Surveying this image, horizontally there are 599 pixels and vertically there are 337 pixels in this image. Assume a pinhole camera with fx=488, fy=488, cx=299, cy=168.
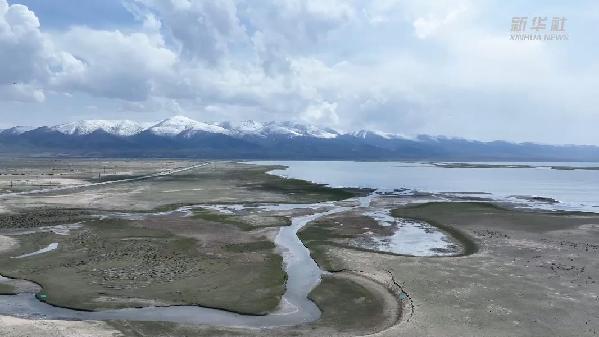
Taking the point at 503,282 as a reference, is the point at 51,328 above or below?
below

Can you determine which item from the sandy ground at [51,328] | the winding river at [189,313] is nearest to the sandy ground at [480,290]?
the sandy ground at [51,328]

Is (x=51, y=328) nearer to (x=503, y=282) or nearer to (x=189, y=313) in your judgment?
(x=189, y=313)

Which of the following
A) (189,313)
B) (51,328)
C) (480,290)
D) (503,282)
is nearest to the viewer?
(51,328)

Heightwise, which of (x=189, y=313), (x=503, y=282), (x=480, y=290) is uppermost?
(x=503, y=282)

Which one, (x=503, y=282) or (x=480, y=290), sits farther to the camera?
(x=503, y=282)

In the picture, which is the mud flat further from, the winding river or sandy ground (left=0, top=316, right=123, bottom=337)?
sandy ground (left=0, top=316, right=123, bottom=337)

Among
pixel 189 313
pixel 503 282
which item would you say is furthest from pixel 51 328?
pixel 503 282

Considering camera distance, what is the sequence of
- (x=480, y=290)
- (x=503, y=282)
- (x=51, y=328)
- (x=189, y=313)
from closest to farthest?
(x=51, y=328) → (x=189, y=313) → (x=480, y=290) → (x=503, y=282)

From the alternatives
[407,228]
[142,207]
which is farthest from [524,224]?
[142,207]

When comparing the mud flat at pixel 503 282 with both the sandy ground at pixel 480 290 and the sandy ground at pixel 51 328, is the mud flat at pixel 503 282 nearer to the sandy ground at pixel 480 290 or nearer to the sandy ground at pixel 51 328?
the sandy ground at pixel 480 290

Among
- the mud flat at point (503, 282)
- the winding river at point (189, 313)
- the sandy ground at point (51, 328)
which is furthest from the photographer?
the winding river at point (189, 313)

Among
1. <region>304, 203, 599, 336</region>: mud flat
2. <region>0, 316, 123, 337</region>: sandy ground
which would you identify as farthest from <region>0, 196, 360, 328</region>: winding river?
<region>304, 203, 599, 336</region>: mud flat
